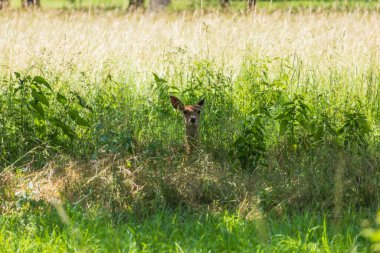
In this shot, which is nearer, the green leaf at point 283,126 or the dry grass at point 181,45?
the green leaf at point 283,126

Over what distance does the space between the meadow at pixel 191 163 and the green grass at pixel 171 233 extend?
0.04ft

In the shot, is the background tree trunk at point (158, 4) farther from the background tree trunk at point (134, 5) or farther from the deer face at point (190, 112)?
the deer face at point (190, 112)

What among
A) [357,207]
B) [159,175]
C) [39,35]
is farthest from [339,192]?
[39,35]

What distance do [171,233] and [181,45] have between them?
4678 millimetres

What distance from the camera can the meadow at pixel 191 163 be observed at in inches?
195

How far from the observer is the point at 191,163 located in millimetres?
6230

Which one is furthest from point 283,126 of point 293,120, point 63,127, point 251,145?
point 63,127

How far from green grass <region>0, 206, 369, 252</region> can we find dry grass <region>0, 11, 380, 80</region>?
2.50 m

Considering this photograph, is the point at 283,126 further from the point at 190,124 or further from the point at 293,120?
the point at 190,124

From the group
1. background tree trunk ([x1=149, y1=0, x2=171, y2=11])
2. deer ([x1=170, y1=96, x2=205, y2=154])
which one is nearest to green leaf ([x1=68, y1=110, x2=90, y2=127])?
deer ([x1=170, y1=96, x2=205, y2=154])

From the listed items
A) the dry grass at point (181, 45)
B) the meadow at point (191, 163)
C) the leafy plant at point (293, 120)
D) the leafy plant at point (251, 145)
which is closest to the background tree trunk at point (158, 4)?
the dry grass at point (181, 45)

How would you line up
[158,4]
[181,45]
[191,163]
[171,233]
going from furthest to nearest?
1. [158,4]
2. [181,45]
3. [191,163]
4. [171,233]

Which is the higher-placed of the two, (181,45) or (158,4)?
(181,45)

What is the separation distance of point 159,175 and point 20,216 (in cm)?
105
